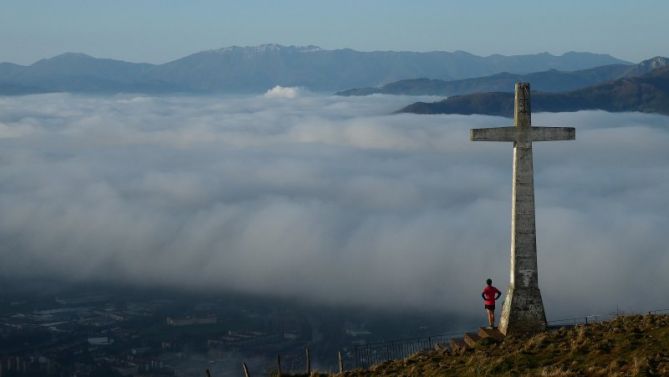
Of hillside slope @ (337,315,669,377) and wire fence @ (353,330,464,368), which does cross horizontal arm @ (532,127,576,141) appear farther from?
wire fence @ (353,330,464,368)

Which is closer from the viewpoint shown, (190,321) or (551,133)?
(551,133)

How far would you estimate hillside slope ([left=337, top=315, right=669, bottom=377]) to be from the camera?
59.4ft

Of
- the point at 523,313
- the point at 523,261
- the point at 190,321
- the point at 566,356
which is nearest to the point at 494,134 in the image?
the point at 523,261

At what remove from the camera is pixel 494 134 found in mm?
23500

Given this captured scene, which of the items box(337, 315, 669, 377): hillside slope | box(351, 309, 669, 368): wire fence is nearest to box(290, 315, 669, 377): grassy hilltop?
box(337, 315, 669, 377): hillside slope

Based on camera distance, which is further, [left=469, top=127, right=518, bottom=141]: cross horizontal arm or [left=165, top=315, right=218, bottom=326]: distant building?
[left=165, top=315, right=218, bottom=326]: distant building

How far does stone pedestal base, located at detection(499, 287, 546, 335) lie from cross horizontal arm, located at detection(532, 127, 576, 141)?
3.66 metres

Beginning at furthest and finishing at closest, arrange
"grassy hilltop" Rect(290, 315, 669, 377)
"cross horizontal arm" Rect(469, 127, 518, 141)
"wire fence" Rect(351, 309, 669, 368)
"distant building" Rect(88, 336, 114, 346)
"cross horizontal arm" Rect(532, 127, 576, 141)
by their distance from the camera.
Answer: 1. "distant building" Rect(88, 336, 114, 346)
2. "wire fence" Rect(351, 309, 669, 368)
3. "cross horizontal arm" Rect(532, 127, 576, 141)
4. "cross horizontal arm" Rect(469, 127, 518, 141)
5. "grassy hilltop" Rect(290, 315, 669, 377)

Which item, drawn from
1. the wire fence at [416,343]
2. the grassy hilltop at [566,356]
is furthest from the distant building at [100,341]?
the grassy hilltop at [566,356]

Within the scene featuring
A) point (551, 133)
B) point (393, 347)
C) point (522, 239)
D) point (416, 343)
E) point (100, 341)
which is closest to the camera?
point (522, 239)

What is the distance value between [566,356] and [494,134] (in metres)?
5.97

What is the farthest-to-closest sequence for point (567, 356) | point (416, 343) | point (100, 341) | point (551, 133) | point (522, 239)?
point (100, 341), point (416, 343), point (551, 133), point (522, 239), point (567, 356)

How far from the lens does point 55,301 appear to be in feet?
460

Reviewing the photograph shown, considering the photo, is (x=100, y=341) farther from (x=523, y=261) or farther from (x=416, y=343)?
(x=523, y=261)
